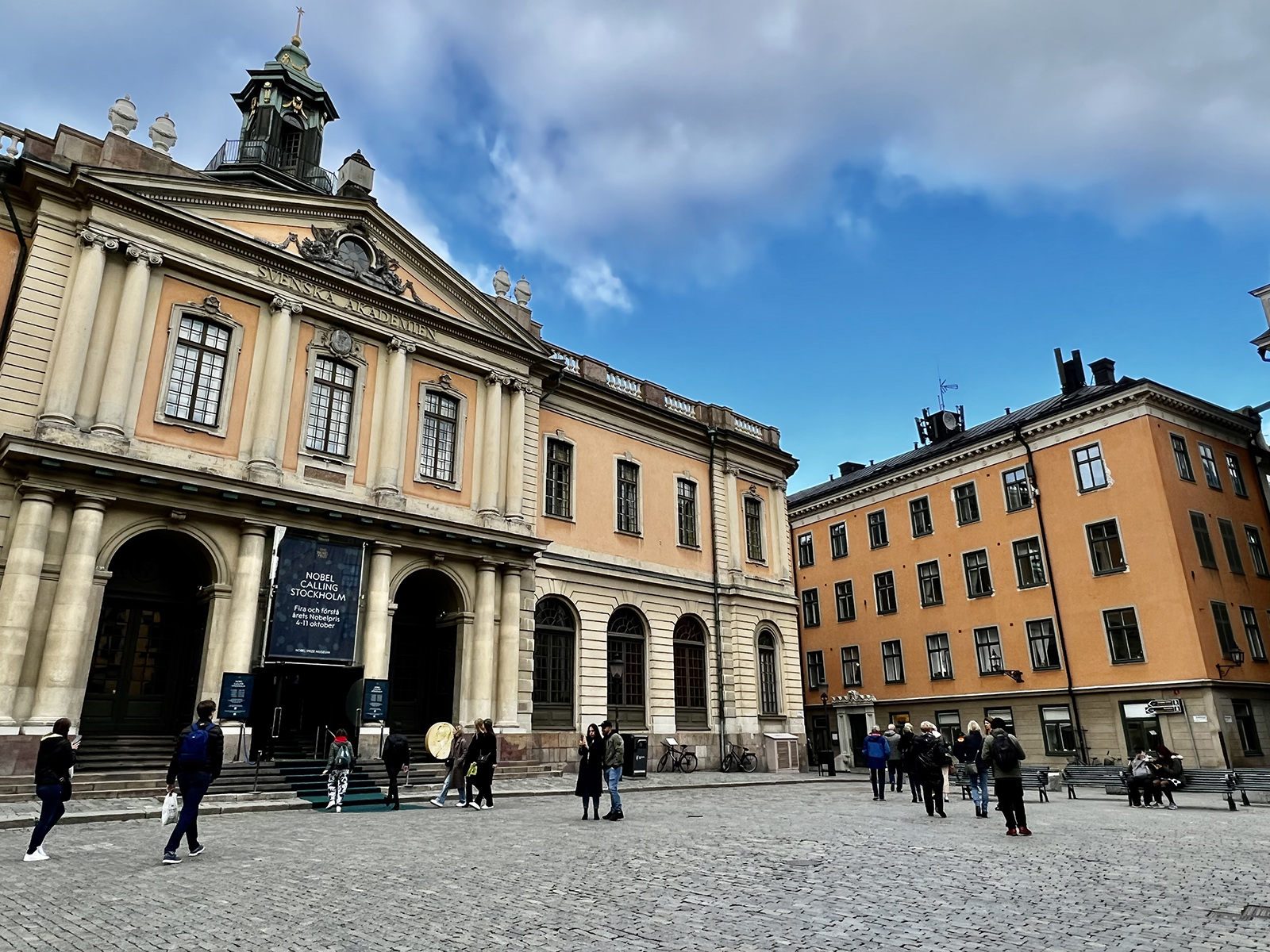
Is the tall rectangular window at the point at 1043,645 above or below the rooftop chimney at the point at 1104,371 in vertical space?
below

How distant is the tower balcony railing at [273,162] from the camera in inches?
1088

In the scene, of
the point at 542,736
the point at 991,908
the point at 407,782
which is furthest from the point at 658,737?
the point at 991,908

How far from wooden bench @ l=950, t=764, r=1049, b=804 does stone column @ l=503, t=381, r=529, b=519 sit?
45.3 feet

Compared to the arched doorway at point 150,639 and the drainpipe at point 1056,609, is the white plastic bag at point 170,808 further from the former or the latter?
the drainpipe at point 1056,609

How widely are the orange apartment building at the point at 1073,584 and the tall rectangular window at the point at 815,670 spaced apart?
1.86 feet

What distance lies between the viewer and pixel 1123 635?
2919cm

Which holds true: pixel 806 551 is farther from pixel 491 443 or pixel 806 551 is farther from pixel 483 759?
pixel 483 759

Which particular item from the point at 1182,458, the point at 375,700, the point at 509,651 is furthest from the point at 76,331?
the point at 1182,458

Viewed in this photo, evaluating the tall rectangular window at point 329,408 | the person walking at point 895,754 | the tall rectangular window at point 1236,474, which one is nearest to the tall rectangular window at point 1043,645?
the tall rectangular window at point 1236,474

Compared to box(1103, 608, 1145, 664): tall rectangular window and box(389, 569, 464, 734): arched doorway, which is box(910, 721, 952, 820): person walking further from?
box(1103, 608, 1145, 664): tall rectangular window

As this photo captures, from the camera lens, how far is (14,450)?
15.4 metres

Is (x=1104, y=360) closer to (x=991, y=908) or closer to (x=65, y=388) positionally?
(x=991, y=908)

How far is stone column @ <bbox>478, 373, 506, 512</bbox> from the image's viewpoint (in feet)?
76.9

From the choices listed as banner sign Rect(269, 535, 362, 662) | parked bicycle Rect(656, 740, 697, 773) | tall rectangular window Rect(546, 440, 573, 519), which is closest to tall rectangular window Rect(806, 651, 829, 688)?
parked bicycle Rect(656, 740, 697, 773)
